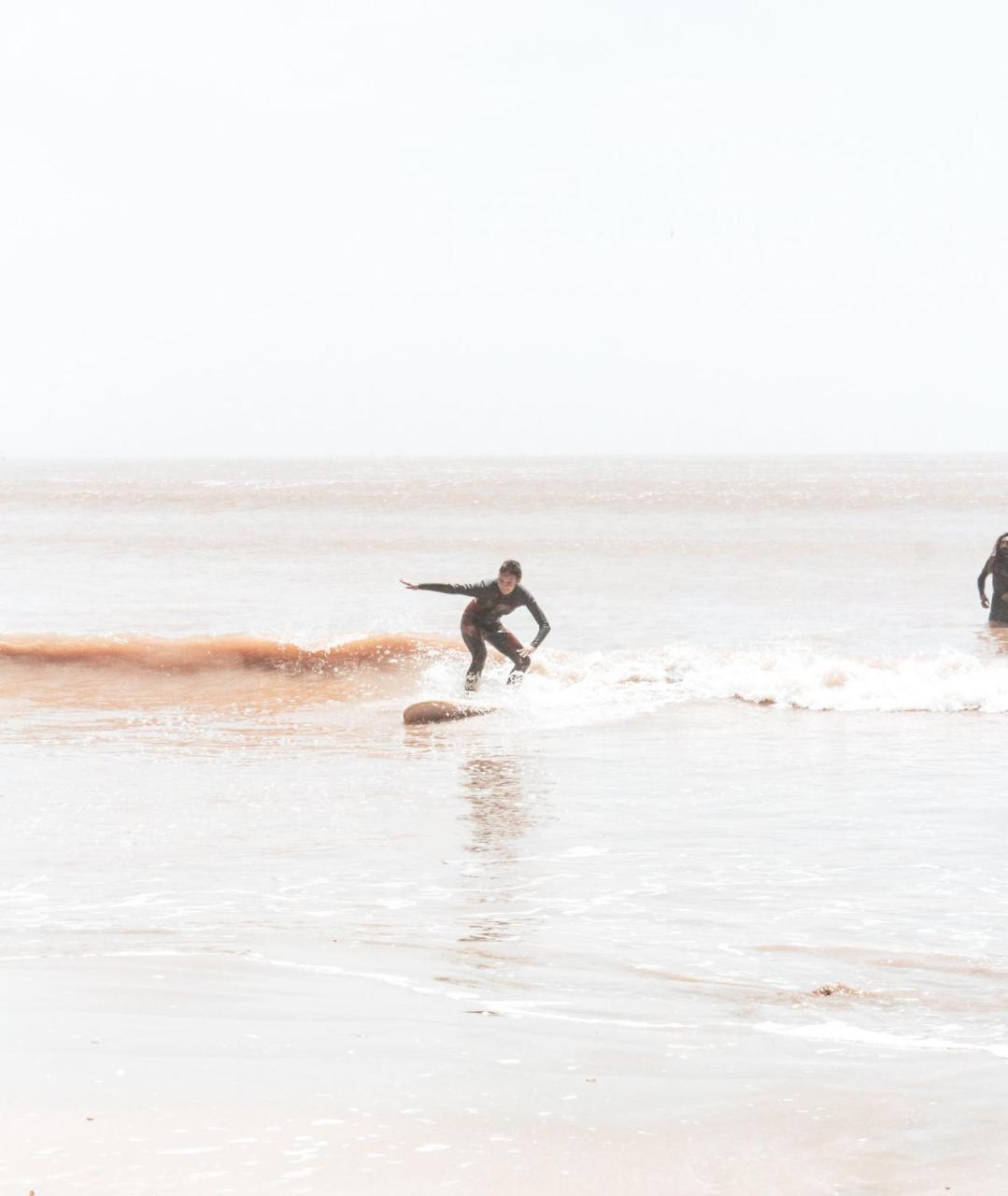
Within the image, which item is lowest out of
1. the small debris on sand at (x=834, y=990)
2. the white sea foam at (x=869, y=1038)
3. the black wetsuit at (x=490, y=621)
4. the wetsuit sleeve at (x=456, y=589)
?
the small debris on sand at (x=834, y=990)

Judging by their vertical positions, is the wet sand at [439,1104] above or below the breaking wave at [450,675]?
above

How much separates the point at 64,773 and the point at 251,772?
119cm

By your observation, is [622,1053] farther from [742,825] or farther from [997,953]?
[742,825]

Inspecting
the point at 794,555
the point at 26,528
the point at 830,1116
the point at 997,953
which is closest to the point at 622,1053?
the point at 830,1116

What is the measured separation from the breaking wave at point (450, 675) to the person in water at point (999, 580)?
1265 millimetres

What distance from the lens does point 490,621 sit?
512 inches

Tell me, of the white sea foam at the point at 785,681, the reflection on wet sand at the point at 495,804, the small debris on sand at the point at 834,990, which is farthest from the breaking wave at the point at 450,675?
the small debris on sand at the point at 834,990

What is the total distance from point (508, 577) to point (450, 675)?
3092mm

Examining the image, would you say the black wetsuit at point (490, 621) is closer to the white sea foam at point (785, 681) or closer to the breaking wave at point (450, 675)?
the breaking wave at point (450, 675)

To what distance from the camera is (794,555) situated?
106ft

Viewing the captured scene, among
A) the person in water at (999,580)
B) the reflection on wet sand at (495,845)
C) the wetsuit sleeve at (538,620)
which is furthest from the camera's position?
the person in water at (999,580)

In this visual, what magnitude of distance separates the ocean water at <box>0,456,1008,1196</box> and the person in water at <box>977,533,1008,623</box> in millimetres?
425

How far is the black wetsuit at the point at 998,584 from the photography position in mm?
16766

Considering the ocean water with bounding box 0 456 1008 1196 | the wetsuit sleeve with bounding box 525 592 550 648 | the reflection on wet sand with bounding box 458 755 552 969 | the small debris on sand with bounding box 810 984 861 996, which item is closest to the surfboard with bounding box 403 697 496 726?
the ocean water with bounding box 0 456 1008 1196
